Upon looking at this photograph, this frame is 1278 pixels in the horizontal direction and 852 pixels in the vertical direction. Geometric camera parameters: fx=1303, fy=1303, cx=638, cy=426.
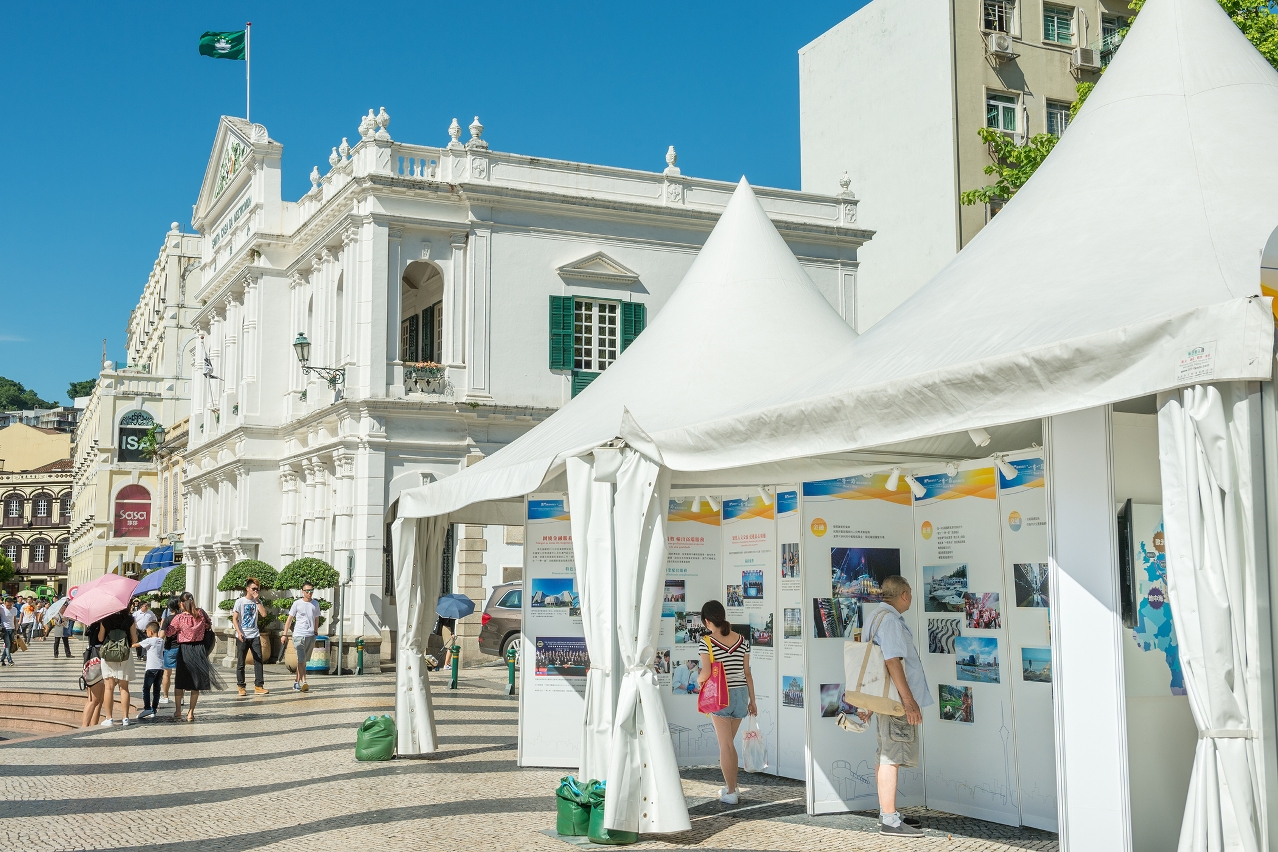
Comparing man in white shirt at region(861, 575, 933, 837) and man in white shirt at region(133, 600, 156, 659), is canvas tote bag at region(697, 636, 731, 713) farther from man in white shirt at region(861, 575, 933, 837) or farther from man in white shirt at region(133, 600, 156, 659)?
man in white shirt at region(133, 600, 156, 659)

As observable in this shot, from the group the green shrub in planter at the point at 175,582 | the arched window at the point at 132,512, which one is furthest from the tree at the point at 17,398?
the green shrub in planter at the point at 175,582

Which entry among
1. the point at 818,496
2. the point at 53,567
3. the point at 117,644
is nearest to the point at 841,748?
the point at 818,496

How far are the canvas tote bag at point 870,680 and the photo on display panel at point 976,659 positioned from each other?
0.80 m

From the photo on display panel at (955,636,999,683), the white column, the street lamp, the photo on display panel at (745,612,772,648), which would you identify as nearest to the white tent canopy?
the white column

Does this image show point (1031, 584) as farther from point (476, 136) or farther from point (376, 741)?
point (476, 136)

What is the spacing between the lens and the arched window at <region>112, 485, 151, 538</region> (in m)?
70.7

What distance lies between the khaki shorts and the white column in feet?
6.72

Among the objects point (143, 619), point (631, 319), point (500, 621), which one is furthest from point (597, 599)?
point (631, 319)

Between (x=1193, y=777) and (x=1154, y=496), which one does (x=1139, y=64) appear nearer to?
(x=1154, y=496)

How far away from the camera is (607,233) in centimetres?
3108

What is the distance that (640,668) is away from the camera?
352 inches

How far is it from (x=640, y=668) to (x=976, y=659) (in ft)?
7.95

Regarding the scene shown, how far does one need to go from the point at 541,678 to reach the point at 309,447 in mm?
20385

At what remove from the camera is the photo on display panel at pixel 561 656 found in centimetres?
1227
